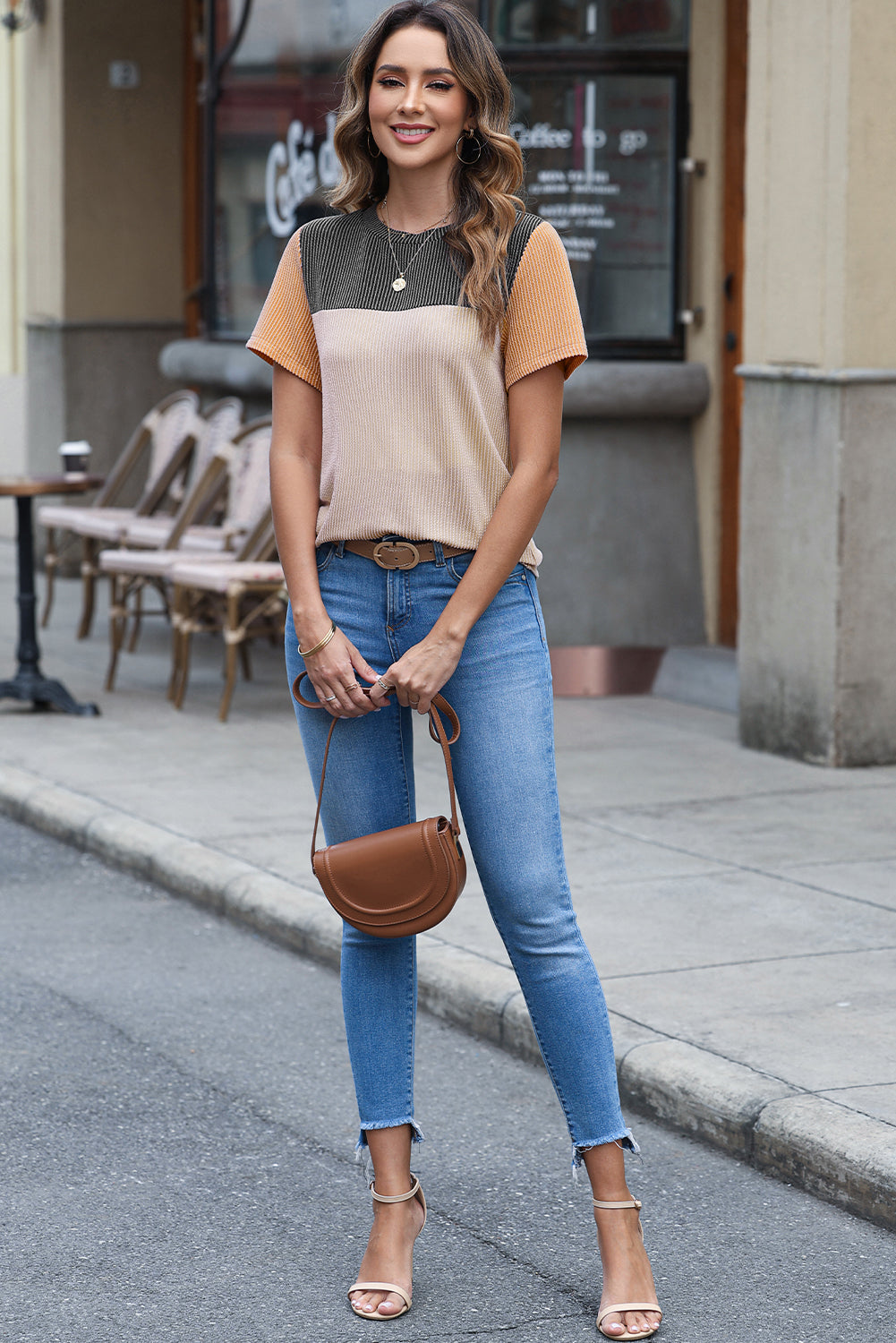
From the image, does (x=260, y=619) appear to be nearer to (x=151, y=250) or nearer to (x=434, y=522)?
(x=151, y=250)

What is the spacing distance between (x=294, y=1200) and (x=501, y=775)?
1.13 metres

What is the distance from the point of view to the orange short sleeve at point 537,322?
3.24 m

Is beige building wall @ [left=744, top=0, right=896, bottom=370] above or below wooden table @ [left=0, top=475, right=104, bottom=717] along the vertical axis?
above

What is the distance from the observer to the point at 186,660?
9125 mm

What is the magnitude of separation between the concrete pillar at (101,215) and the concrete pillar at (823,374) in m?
6.78

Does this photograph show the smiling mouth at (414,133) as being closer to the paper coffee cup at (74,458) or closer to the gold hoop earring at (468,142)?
Result: the gold hoop earring at (468,142)

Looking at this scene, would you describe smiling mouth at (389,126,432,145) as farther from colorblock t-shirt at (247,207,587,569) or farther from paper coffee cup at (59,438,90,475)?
paper coffee cup at (59,438,90,475)

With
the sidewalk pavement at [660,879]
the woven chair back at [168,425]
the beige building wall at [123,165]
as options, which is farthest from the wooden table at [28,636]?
the beige building wall at [123,165]

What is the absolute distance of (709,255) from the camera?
9.45 meters

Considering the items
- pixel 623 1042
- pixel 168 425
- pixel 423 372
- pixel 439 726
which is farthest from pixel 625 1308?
pixel 168 425

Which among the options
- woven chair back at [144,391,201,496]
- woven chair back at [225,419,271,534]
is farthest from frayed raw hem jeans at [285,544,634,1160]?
woven chair back at [144,391,201,496]

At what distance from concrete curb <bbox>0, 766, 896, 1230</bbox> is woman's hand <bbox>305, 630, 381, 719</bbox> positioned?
137cm

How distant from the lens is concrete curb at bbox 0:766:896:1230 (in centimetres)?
389

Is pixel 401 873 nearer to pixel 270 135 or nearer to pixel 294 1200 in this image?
pixel 294 1200
